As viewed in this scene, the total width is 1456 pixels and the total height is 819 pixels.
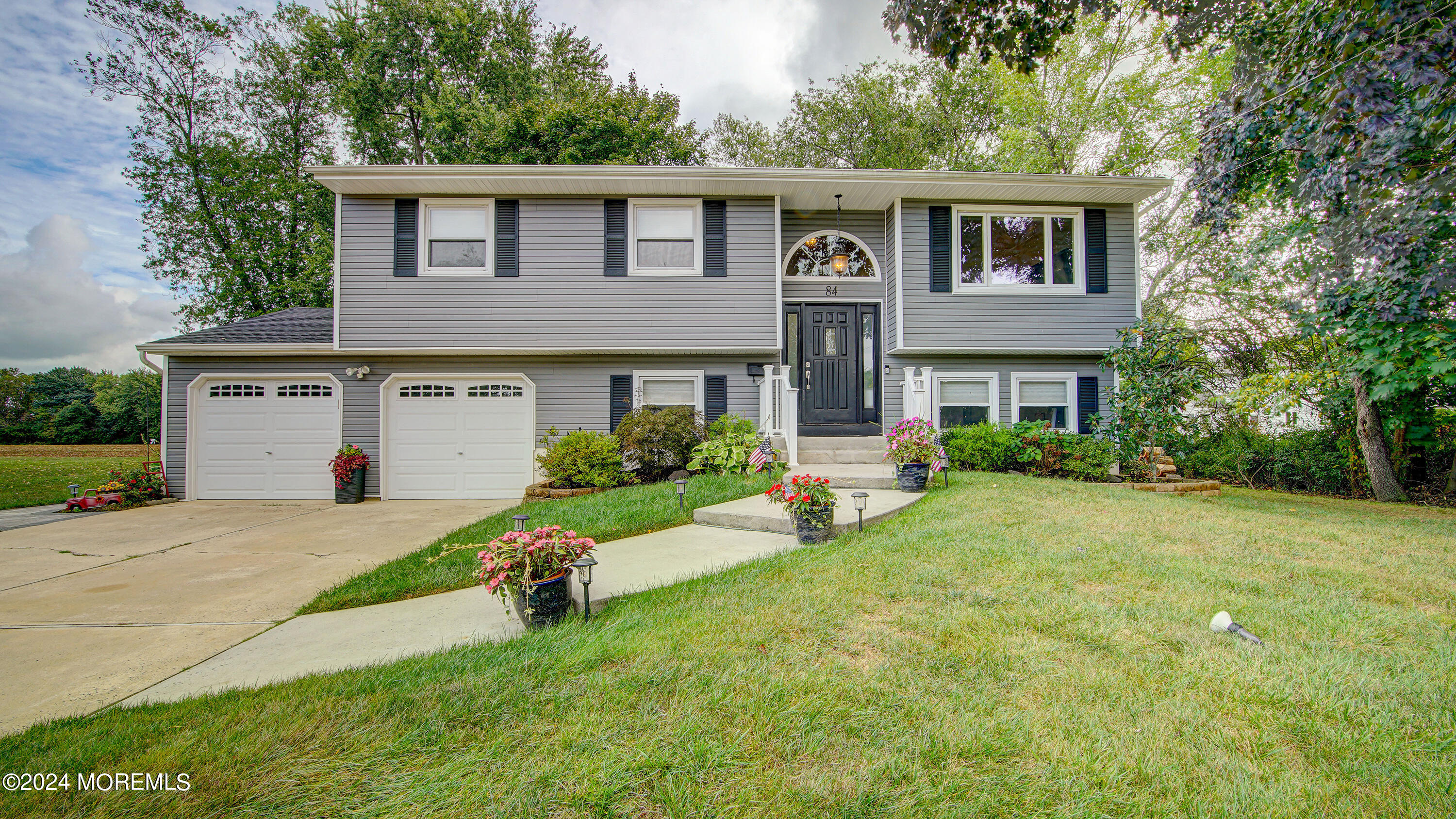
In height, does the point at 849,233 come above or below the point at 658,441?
above

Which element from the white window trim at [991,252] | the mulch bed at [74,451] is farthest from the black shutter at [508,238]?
the mulch bed at [74,451]

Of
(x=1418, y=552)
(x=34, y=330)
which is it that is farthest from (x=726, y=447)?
(x=34, y=330)

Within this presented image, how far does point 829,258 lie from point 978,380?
321cm

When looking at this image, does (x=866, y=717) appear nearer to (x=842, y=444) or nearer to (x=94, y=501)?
(x=842, y=444)

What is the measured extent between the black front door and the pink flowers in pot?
6492 mm

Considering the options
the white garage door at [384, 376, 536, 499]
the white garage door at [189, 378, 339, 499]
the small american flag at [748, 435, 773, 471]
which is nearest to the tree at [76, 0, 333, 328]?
the white garage door at [189, 378, 339, 499]

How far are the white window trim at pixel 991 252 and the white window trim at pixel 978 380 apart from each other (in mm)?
1295

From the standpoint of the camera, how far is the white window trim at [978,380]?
8.81 metres

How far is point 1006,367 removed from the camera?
351 inches

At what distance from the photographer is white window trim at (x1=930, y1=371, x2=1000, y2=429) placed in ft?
28.9

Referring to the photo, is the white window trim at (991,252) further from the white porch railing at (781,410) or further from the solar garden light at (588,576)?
the solar garden light at (588,576)

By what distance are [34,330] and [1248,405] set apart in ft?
69.1

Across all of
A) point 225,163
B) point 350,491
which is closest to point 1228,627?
point 350,491

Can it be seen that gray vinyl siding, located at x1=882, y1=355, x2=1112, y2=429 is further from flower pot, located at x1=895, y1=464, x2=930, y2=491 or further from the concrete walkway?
the concrete walkway
